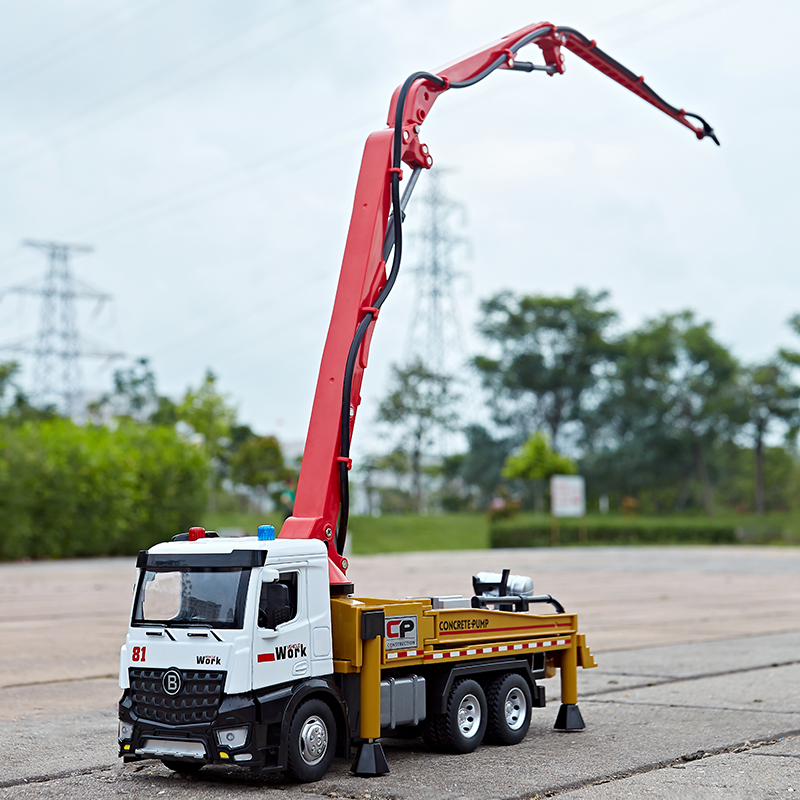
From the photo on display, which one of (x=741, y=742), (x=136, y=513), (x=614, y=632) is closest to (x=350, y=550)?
(x=136, y=513)

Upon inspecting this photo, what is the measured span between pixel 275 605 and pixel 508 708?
247cm

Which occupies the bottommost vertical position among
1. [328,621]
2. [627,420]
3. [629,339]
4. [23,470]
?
[328,621]

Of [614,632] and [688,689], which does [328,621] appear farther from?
[614,632]

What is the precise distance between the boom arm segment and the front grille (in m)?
1.21

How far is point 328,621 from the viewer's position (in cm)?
704

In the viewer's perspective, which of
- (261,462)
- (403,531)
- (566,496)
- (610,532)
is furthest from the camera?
(261,462)

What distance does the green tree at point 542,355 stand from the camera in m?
83.1

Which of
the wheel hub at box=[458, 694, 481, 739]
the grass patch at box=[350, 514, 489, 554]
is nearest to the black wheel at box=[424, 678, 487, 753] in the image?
the wheel hub at box=[458, 694, 481, 739]

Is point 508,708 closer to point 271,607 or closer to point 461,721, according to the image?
point 461,721

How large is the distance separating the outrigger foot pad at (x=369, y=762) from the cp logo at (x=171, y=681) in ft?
4.10

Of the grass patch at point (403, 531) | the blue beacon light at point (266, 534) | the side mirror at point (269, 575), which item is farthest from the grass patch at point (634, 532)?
the side mirror at point (269, 575)

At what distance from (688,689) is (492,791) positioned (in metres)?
5.28

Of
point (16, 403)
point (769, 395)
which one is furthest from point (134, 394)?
point (769, 395)

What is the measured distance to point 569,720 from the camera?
8820 millimetres
